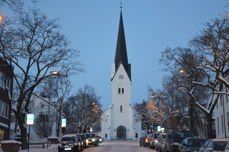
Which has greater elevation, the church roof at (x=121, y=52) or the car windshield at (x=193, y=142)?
the church roof at (x=121, y=52)

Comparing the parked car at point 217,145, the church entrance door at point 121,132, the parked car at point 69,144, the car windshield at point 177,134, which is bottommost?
the church entrance door at point 121,132

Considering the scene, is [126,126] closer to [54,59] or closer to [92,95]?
[92,95]

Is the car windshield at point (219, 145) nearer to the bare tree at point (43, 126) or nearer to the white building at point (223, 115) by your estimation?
the white building at point (223, 115)

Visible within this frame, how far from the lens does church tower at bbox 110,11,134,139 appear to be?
→ 101 metres

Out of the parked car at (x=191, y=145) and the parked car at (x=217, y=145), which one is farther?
the parked car at (x=191, y=145)

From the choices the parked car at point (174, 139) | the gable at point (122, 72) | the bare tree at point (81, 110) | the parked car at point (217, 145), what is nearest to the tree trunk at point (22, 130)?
the parked car at point (174, 139)

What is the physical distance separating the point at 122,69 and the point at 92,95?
81.8 feet

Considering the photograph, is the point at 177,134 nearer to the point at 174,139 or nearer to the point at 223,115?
the point at 174,139

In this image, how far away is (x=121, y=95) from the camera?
10506cm

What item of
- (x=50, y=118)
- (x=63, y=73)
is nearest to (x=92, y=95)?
(x=50, y=118)

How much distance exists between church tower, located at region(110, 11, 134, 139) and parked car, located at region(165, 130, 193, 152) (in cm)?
7171

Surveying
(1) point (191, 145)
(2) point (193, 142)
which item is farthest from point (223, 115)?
(1) point (191, 145)

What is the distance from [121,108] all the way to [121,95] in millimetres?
4108

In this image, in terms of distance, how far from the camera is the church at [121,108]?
101m
